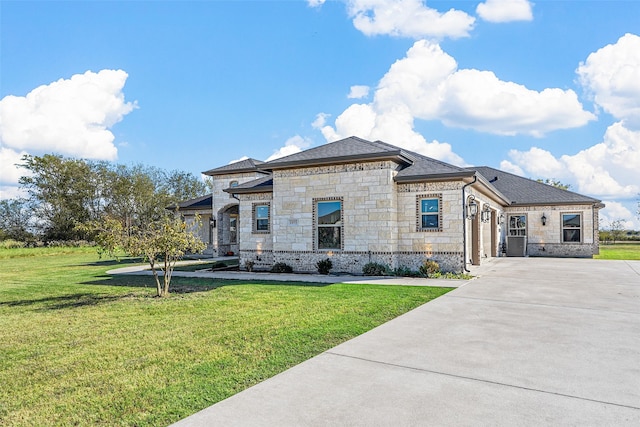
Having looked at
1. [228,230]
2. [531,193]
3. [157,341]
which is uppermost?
[531,193]

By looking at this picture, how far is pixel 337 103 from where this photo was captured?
16.6 metres

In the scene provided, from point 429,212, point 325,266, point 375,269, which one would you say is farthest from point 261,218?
point 429,212

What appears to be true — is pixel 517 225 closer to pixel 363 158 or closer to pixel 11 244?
pixel 363 158

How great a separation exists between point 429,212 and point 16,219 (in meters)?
47.0

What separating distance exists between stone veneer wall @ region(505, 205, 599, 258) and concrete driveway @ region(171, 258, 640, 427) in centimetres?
1632

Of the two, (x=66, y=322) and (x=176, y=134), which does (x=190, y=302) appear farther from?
(x=176, y=134)

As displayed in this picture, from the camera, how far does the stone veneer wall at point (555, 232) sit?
21.4m

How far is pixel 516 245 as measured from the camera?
72.3ft

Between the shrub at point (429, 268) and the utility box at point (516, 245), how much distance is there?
37.5 feet

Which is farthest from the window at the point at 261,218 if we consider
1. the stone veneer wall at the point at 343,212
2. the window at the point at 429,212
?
the window at the point at 429,212

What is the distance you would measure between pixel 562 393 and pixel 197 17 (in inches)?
557

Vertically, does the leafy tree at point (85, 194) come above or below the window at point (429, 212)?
above

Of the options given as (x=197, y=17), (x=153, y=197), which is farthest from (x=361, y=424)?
(x=153, y=197)

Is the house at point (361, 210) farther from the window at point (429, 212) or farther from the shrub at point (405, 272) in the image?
the shrub at point (405, 272)
